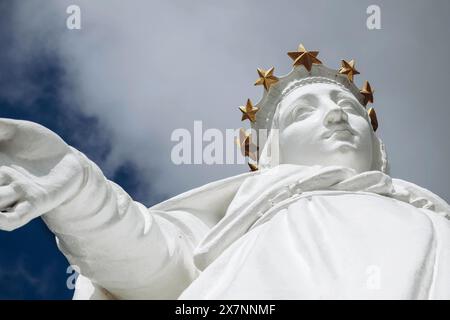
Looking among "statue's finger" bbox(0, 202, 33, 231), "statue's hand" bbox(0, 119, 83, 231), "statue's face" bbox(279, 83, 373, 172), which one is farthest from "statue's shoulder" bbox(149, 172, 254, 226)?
"statue's finger" bbox(0, 202, 33, 231)

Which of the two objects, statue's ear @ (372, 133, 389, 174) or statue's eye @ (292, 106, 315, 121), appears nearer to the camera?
statue's eye @ (292, 106, 315, 121)

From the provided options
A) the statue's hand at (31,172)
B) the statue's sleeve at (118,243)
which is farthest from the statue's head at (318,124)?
the statue's hand at (31,172)

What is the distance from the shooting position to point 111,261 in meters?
4.51

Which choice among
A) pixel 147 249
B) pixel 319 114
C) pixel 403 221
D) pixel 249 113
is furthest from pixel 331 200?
pixel 249 113

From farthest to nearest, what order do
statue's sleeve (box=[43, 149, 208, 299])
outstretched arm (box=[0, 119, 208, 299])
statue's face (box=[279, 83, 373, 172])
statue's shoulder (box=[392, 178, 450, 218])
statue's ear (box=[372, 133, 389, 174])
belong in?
1. statue's ear (box=[372, 133, 389, 174])
2. statue's face (box=[279, 83, 373, 172])
3. statue's shoulder (box=[392, 178, 450, 218])
4. statue's sleeve (box=[43, 149, 208, 299])
5. outstretched arm (box=[0, 119, 208, 299])

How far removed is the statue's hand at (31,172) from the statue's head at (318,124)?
2099 millimetres

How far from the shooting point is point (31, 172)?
3.92 metres

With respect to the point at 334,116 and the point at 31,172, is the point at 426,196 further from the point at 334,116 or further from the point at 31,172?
the point at 31,172

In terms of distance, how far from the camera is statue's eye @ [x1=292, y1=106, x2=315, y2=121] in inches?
240

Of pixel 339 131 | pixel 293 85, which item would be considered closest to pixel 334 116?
pixel 339 131

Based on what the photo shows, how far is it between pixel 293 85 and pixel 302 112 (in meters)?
0.49

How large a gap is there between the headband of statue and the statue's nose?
0.67 meters

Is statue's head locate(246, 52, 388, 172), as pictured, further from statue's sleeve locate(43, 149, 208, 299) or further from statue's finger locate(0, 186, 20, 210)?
statue's finger locate(0, 186, 20, 210)
